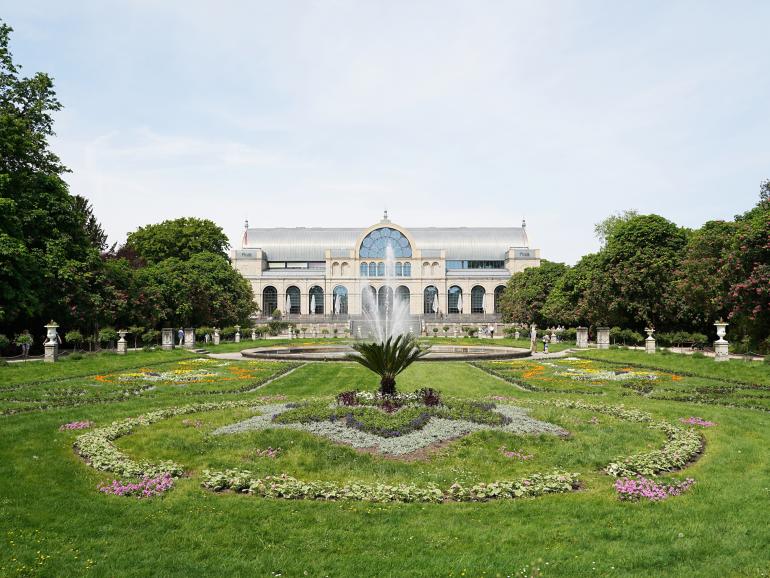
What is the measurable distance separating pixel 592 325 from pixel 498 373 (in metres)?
24.3

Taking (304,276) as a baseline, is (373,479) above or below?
below

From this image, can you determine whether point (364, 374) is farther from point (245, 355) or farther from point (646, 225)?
point (646, 225)

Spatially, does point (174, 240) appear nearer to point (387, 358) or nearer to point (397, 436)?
point (387, 358)

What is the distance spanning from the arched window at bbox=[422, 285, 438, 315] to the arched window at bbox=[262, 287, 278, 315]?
22.4m

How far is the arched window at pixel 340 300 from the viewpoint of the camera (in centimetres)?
8394

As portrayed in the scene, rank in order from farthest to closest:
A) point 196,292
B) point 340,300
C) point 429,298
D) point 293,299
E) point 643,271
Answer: point 293,299
point 429,298
point 340,300
point 196,292
point 643,271

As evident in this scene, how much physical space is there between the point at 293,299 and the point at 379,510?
262 ft

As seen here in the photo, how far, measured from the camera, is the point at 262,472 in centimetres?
828

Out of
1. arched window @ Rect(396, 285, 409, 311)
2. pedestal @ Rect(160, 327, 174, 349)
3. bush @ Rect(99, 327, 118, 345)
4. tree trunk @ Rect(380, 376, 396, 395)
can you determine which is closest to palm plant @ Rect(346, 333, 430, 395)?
tree trunk @ Rect(380, 376, 396, 395)

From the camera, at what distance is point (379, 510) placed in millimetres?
6902

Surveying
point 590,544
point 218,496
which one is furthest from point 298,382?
point 590,544

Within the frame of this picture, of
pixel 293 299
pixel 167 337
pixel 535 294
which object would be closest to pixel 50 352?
pixel 167 337

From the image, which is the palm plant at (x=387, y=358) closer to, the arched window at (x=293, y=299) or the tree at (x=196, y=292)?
the tree at (x=196, y=292)

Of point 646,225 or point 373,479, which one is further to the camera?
point 646,225
